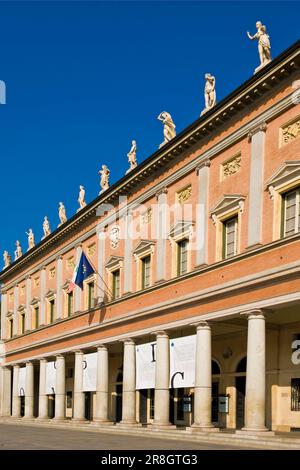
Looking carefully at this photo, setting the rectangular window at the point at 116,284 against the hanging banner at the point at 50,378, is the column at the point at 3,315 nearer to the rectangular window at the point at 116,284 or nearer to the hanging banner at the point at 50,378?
the hanging banner at the point at 50,378

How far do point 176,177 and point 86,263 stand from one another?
27.1 ft

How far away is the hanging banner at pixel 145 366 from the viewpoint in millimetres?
29609

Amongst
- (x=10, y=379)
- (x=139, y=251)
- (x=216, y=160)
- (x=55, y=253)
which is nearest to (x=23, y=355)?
(x=10, y=379)

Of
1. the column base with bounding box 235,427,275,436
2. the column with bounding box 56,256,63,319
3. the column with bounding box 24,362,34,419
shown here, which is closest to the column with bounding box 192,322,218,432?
the column base with bounding box 235,427,275,436

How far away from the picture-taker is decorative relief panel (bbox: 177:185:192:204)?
93.7 feet

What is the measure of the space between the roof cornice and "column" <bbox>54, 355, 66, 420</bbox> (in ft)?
29.0

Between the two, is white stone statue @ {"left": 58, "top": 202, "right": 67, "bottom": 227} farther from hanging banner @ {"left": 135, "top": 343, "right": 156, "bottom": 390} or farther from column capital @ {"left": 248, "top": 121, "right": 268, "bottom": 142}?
column capital @ {"left": 248, "top": 121, "right": 268, "bottom": 142}

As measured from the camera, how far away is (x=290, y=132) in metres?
22.4

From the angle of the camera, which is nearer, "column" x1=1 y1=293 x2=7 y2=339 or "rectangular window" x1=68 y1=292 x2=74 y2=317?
"rectangular window" x1=68 y1=292 x2=74 y2=317

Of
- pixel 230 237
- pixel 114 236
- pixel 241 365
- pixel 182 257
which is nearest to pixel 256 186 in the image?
pixel 230 237

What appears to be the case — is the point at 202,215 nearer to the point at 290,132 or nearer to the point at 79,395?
the point at 290,132

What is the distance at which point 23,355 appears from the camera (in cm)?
4928

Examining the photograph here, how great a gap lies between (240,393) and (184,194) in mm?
9517
